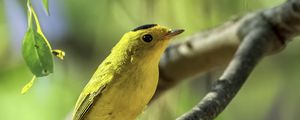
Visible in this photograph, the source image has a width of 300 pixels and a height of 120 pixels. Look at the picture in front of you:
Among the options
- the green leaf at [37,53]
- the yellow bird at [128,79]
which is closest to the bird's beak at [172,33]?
the yellow bird at [128,79]

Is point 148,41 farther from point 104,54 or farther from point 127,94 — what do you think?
point 104,54

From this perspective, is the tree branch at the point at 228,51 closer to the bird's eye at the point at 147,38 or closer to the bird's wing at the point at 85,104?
the bird's eye at the point at 147,38

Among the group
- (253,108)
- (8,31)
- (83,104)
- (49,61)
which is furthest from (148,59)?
(253,108)

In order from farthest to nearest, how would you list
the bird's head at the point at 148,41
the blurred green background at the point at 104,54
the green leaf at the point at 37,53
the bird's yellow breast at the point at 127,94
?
the blurred green background at the point at 104,54
the bird's head at the point at 148,41
the bird's yellow breast at the point at 127,94
the green leaf at the point at 37,53

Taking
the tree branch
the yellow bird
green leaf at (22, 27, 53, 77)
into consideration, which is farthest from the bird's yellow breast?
green leaf at (22, 27, 53, 77)

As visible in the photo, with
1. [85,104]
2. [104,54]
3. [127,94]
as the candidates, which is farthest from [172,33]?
[104,54]

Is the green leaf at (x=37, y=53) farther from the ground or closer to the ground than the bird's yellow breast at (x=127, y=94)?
farther from the ground

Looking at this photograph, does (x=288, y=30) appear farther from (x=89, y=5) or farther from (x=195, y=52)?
(x=89, y=5)
